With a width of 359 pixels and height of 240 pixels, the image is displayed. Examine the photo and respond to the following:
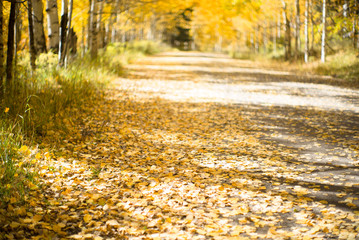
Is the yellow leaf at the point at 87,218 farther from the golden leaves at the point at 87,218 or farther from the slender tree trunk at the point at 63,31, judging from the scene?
the slender tree trunk at the point at 63,31

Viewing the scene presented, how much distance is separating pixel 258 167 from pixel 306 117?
11.8 ft

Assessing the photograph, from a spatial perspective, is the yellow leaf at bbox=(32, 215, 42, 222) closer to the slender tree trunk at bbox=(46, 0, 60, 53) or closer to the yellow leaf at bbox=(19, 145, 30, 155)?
the yellow leaf at bbox=(19, 145, 30, 155)

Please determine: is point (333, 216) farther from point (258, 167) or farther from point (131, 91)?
point (131, 91)

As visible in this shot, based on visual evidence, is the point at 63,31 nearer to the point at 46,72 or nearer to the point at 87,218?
the point at 46,72

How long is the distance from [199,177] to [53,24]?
787cm

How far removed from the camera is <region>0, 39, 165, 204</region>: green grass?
13.2ft

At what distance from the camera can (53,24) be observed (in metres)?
10.3

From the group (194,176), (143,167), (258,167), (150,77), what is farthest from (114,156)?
(150,77)

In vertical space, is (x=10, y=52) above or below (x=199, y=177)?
above

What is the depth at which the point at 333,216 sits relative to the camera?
11.4ft

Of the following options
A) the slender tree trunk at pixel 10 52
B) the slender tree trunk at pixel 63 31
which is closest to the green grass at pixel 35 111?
the slender tree trunk at pixel 10 52

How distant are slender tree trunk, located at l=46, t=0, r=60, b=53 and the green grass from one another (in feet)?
2.52

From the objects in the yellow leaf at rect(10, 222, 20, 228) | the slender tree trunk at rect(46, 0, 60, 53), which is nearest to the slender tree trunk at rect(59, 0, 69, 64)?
the slender tree trunk at rect(46, 0, 60, 53)

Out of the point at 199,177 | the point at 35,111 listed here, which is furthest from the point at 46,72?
the point at 199,177
